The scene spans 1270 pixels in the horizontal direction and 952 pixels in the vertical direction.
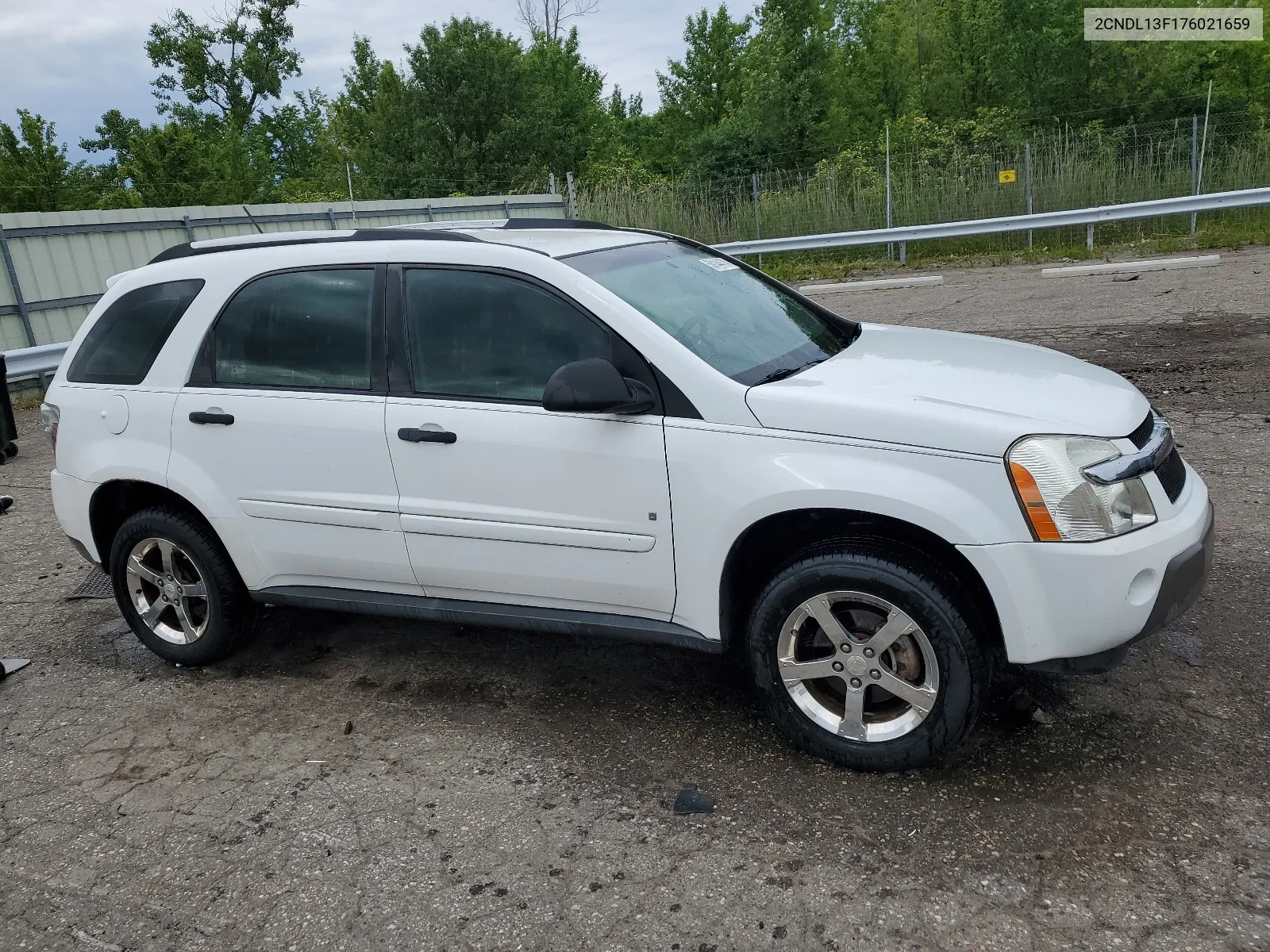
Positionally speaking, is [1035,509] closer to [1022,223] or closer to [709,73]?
[1022,223]

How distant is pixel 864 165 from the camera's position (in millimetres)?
20859

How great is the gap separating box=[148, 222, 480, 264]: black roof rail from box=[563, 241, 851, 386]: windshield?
0.59m

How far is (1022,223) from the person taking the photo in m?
17.8

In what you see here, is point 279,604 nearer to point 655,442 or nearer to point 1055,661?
point 655,442

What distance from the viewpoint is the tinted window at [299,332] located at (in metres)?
4.03

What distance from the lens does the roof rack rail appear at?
4.05 m

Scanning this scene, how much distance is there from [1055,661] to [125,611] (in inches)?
151

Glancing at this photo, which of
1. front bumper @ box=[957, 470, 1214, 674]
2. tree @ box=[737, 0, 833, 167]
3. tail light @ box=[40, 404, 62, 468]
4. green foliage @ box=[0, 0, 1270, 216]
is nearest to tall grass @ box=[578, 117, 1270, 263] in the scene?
green foliage @ box=[0, 0, 1270, 216]

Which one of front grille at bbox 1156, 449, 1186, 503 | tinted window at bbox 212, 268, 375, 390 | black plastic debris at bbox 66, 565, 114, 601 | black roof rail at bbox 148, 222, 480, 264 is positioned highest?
black roof rail at bbox 148, 222, 480, 264

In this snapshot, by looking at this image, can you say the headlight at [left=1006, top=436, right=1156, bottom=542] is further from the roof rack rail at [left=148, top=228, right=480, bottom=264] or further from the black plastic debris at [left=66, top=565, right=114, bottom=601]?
the black plastic debris at [left=66, top=565, right=114, bottom=601]

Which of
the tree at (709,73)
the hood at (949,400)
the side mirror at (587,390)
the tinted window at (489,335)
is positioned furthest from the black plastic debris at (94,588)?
the tree at (709,73)

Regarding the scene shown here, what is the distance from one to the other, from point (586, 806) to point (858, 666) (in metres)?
0.97

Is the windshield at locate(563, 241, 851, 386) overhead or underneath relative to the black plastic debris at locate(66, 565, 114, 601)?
overhead

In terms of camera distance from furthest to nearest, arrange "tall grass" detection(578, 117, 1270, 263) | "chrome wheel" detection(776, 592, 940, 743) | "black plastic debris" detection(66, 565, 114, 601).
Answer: "tall grass" detection(578, 117, 1270, 263)
"black plastic debris" detection(66, 565, 114, 601)
"chrome wheel" detection(776, 592, 940, 743)
